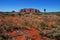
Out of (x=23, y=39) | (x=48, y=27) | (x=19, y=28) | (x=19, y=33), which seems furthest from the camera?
(x=48, y=27)

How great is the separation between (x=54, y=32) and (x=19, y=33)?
10.2 feet

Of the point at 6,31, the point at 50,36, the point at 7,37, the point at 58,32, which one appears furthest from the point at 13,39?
the point at 58,32

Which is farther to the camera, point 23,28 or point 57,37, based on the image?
point 23,28

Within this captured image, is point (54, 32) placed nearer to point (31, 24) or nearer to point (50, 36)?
point (50, 36)

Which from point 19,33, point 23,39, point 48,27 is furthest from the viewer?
point 48,27

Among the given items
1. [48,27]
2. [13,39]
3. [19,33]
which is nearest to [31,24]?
[48,27]

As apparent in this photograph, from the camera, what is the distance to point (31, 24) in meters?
16.5

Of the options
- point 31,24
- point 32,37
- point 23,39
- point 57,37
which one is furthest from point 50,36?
point 31,24

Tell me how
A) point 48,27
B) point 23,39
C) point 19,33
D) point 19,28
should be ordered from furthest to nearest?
point 48,27 < point 19,28 < point 19,33 < point 23,39

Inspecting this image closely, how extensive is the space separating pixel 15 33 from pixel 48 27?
3.90m

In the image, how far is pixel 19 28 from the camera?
14.6 metres

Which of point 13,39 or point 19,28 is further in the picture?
point 19,28

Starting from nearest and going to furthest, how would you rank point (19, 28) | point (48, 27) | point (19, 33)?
point (19, 33) → point (19, 28) → point (48, 27)

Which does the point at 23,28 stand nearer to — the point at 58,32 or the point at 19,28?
the point at 19,28
